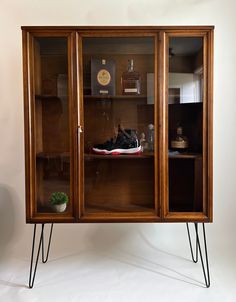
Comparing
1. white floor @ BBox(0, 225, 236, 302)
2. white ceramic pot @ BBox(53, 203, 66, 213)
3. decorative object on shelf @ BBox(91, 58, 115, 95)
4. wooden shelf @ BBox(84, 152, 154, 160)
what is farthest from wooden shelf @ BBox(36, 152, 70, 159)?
white floor @ BBox(0, 225, 236, 302)

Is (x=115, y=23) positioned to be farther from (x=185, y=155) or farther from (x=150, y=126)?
(x=185, y=155)

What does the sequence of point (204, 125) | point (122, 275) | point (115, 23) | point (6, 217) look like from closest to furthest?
point (204, 125)
point (122, 275)
point (115, 23)
point (6, 217)

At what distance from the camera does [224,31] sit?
2143 mm

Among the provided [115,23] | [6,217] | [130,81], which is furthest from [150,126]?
[6,217]

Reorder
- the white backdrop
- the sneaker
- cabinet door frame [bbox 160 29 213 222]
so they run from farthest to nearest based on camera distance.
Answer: the white backdrop → the sneaker → cabinet door frame [bbox 160 29 213 222]

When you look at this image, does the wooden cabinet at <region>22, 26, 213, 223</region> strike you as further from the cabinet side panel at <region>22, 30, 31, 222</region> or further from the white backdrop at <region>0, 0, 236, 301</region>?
the white backdrop at <region>0, 0, 236, 301</region>

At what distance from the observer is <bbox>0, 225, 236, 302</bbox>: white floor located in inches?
67.0

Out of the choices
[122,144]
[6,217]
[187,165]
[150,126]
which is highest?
[150,126]

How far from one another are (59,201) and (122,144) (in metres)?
0.48

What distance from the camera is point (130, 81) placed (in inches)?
70.5

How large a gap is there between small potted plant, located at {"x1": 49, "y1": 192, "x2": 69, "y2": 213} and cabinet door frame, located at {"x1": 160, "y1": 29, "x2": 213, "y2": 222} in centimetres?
55

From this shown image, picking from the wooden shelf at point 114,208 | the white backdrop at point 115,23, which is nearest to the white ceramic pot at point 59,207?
the wooden shelf at point 114,208

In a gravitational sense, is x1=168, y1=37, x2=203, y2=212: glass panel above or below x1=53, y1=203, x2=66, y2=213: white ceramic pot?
above

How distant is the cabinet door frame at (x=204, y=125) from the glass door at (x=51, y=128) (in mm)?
508
